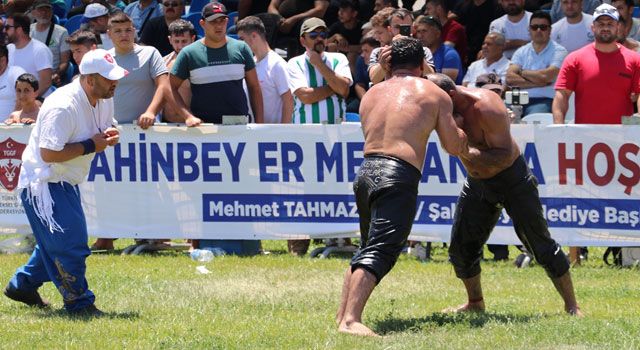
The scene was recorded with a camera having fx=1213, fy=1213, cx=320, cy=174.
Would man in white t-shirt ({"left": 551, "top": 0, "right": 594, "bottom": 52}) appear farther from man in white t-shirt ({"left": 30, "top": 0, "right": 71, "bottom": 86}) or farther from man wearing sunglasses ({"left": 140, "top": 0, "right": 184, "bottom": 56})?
man in white t-shirt ({"left": 30, "top": 0, "right": 71, "bottom": 86})

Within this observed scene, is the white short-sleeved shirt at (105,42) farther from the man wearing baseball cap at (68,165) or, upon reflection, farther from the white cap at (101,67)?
the white cap at (101,67)

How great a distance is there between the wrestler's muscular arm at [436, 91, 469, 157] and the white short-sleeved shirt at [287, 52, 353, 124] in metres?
4.62

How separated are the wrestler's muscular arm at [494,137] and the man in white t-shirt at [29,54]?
302 inches

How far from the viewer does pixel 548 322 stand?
774cm

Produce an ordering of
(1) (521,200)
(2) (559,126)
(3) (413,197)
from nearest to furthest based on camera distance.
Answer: (3) (413,197)
(1) (521,200)
(2) (559,126)

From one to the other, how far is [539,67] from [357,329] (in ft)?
20.9

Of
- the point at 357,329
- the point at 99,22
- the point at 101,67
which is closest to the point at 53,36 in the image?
the point at 99,22

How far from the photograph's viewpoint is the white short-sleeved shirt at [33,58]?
14461mm

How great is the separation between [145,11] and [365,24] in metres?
3.32

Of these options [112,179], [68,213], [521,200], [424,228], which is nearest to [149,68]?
[112,179]

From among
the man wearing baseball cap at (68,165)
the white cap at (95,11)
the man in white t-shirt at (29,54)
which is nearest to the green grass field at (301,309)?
the man wearing baseball cap at (68,165)

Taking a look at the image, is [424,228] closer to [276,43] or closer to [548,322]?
[548,322]

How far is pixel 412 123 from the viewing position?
761 centimetres

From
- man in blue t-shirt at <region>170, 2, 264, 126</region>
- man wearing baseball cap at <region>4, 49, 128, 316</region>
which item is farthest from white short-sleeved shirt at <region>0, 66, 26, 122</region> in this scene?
man wearing baseball cap at <region>4, 49, 128, 316</region>
